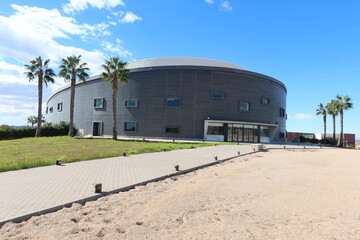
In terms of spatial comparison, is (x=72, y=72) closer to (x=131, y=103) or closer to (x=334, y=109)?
(x=131, y=103)

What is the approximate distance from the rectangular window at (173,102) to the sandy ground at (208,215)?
33.0 m

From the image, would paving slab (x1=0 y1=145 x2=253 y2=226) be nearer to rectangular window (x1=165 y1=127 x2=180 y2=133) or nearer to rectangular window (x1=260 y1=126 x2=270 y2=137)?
rectangular window (x1=165 y1=127 x2=180 y2=133)

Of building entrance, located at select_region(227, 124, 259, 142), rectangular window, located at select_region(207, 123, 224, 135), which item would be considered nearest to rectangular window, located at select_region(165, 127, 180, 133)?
rectangular window, located at select_region(207, 123, 224, 135)

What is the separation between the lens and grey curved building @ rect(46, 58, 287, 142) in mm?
40438

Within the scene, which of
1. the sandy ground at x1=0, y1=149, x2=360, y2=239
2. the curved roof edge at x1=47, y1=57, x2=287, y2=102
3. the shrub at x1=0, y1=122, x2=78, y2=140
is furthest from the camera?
the curved roof edge at x1=47, y1=57, x2=287, y2=102

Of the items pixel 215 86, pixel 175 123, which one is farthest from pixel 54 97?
pixel 215 86

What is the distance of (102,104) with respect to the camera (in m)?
44.8

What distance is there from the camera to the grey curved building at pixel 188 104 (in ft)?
133

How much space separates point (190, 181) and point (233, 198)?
2.45 metres

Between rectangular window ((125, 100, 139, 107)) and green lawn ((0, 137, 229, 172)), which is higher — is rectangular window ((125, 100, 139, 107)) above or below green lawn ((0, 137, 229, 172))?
above

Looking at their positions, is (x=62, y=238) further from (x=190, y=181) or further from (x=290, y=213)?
(x=190, y=181)

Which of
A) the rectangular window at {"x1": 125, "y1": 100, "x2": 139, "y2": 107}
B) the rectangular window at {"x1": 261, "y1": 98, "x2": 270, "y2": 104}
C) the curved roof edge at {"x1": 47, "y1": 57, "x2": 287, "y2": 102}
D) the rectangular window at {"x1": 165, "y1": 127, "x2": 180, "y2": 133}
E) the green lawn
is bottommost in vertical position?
the green lawn

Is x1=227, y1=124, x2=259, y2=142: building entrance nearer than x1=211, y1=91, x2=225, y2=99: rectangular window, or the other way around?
x1=211, y1=91, x2=225, y2=99: rectangular window

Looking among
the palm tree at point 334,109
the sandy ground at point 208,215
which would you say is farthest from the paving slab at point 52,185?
the palm tree at point 334,109
